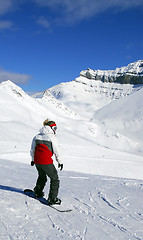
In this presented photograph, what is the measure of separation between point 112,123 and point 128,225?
61.8 metres

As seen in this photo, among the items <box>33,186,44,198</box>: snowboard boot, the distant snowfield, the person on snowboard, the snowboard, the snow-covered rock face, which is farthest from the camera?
the snow-covered rock face

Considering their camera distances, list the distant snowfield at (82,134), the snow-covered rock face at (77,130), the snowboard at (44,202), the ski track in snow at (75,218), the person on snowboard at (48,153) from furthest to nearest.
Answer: the snow-covered rock face at (77,130), the distant snowfield at (82,134), the person on snowboard at (48,153), the snowboard at (44,202), the ski track in snow at (75,218)

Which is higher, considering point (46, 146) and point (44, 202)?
point (46, 146)

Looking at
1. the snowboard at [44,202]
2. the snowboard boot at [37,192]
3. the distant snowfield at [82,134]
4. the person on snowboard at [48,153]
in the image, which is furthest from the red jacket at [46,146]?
the distant snowfield at [82,134]

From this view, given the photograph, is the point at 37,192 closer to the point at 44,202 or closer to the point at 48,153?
the point at 44,202

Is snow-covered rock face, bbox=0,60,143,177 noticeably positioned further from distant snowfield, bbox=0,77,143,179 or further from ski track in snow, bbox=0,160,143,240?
ski track in snow, bbox=0,160,143,240

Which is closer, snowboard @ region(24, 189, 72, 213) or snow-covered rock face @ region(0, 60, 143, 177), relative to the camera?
snowboard @ region(24, 189, 72, 213)

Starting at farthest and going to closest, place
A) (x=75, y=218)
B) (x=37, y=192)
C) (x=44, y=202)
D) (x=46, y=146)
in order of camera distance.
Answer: (x=37, y=192) < (x=44, y=202) < (x=46, y=146) < (x=75, y=218)

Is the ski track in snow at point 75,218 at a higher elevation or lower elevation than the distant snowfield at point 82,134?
lower

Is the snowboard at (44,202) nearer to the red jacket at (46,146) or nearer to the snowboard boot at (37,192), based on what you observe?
the snowboard boot at (37,192)

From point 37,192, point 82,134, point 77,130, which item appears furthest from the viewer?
point 77,130

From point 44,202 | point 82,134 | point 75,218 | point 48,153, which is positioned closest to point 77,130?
point 82,134

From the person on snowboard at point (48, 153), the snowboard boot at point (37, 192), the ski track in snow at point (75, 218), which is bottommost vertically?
the ski track in snow at point (75, 218)

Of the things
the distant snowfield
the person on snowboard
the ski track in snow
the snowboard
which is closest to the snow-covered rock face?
the distant snowfield
